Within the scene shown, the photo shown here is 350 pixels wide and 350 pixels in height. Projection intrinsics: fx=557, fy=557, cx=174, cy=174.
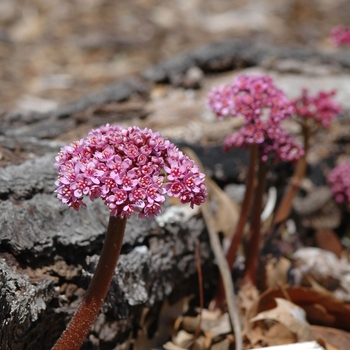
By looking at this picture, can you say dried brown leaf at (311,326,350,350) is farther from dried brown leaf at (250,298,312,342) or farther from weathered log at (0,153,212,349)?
weathered log at (0,153,212,349)

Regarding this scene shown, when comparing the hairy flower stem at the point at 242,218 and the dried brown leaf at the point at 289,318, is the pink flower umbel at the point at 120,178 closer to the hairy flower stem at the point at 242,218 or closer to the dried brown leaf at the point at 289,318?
the hairy flower stem at the point at 242,218

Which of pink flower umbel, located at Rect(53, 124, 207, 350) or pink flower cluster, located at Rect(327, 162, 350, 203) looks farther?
pink flower cluster, located at Rect(327, 162, 350, 203)

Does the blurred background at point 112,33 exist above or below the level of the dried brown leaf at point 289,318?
above

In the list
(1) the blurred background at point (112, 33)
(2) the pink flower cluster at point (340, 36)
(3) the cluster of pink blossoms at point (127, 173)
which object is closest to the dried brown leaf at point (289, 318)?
(3) the cluster of pink blossoms at point (127, 173)

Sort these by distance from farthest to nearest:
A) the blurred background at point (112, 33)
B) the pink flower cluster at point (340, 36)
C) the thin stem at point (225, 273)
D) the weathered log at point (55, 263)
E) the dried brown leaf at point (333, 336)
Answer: the blurred background at point (112, 33) < the pink flower cluster at point (340, 36) < the dried brown leaf at point (333, 336) < the thin stem at point (225, 273) < the weathered log at point (55, 263)

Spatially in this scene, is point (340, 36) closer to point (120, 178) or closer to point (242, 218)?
point (242, 218)

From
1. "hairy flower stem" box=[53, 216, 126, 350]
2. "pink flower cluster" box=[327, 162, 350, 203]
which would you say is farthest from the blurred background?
"hairy flower stem" box=[53, 216, 126, 350]
